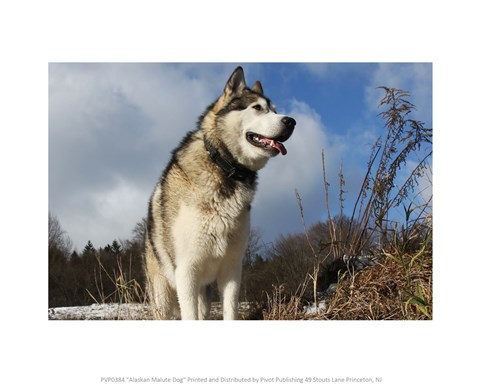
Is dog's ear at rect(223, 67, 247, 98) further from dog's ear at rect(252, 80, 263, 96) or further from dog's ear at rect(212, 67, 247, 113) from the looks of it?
dog's ear at rect(252, 80, 263, 96)

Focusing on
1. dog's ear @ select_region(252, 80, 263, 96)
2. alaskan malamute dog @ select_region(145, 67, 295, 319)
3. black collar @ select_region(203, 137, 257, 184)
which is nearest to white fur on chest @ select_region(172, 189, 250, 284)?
alaskan malamute dog @ select_region(145, 67, 295, 319)

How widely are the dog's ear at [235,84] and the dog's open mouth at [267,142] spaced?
504 millimetres

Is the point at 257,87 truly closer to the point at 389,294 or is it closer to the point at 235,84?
the point at 235,84

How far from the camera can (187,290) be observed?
4.46 meters

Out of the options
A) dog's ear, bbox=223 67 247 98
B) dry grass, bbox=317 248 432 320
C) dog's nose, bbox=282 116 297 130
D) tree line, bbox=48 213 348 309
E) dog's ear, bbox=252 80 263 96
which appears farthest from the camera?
tree line, bbox=48 213 348 309

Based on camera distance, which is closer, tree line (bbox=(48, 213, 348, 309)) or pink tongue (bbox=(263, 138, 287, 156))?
Result: pink tongue (bbox=(263, 138, 287, 156))

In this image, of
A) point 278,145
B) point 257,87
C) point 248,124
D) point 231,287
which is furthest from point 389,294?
point 257,87

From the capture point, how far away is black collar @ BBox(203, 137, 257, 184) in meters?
4.73

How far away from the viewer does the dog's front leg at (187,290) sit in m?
4.44

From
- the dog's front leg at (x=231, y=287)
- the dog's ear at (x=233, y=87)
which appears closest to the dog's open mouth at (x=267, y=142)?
the dog's ear at (x=233, y=87)

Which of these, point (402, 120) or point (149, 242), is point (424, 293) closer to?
point (402, 120)

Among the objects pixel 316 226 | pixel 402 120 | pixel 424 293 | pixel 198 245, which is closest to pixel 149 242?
pixel 198 245

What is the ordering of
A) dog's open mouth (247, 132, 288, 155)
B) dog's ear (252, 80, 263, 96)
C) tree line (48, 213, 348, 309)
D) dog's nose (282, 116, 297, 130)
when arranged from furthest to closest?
tree line (48, 213, 348, 309) < dog's ear (252, 80, 263, 96) < dog's open mouth (247, 132, 288, 155) < dog's nose (282, 116, 297, 130)

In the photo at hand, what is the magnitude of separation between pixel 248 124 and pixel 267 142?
0.87ft
